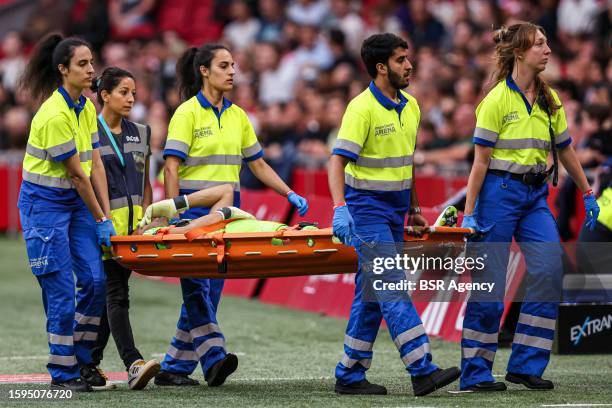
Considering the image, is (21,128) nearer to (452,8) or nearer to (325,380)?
(452,8)

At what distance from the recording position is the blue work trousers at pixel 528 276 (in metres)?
8.45

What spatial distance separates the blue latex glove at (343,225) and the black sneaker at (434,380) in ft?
3.07

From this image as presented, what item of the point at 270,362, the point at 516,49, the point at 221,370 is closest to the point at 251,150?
the point at 221,370

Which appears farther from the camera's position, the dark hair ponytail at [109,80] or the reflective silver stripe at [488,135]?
the dark hair ponytail at [109,80]

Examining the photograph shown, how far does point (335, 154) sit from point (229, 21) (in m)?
16.9

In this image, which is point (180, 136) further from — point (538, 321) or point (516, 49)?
point (538, 321)

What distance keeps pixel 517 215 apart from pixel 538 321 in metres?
0.68

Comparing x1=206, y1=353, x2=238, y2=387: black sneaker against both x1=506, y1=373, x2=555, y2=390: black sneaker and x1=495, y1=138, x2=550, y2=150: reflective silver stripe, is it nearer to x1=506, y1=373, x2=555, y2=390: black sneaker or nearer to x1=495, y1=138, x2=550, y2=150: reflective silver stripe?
x1=506, y1=373, x2=555, y2=390: black sneaker

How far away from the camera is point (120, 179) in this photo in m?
9.10

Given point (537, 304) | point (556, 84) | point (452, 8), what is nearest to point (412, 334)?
point (537, 304)

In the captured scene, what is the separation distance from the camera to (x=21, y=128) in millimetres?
22656

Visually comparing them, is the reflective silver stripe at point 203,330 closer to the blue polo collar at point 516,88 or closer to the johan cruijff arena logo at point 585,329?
the blue polo collar at point 516,88

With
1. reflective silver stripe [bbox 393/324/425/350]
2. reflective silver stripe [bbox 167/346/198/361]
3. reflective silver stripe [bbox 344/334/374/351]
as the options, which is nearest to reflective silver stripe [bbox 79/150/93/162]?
reflective silver stripe [bbox 167/346/198/361]

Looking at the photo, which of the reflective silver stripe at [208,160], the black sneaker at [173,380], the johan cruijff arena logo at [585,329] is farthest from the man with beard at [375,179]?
the johan cruijff arena logo at [585,329]
